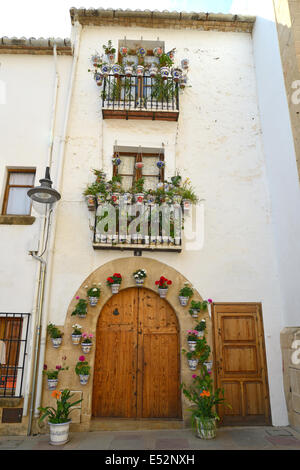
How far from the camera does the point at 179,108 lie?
685 cm

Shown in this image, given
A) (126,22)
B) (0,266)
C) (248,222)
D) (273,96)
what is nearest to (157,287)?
(248,222)

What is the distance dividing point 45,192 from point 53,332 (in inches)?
89.9

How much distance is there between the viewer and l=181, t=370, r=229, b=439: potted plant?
4.65 m

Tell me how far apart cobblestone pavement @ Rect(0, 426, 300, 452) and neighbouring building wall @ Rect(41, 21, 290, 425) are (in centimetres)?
58

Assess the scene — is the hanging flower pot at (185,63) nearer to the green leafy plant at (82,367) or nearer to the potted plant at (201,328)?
the potted plant at (201,328)

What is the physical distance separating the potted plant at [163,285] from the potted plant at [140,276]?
9.9 inches

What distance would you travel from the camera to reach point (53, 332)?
5.33 metres

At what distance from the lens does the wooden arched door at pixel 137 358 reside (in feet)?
17.6

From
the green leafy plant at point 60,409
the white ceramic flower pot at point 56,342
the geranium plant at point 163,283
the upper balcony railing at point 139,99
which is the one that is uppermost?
the upper balcony railing at point 139,99

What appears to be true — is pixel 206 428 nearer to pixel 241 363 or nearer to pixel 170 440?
pixel 170 440

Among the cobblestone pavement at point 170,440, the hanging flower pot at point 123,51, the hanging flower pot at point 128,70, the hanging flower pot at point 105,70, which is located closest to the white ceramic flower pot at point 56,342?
the cobblestone pavement at point 170,440

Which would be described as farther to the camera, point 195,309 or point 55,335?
point 195,309

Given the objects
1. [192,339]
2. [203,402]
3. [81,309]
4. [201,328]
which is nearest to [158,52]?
[81,309]

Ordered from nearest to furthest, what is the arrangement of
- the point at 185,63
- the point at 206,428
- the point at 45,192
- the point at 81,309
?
the point at 206,428, the point at 45,192, the point at 81,309, the point at 185,63
